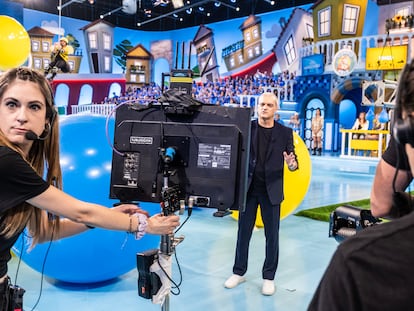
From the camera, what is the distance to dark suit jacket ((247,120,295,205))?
11.3 ft

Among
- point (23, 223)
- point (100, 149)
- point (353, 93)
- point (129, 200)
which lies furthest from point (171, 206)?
point (353, 93)

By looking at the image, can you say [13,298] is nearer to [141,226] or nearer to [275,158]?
[141,226]

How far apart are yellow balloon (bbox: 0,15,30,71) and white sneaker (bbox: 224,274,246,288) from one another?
355cm

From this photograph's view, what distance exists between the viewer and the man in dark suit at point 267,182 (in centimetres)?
345

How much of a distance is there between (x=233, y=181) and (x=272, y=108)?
6.08ft

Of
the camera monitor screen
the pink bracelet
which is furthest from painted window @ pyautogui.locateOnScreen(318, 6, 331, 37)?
the pink bracelet

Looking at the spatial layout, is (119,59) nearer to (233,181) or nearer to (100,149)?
(100,149)

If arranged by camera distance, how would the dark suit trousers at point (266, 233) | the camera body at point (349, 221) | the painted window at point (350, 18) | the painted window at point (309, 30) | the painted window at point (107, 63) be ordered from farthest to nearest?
Result: the painted window at point (107, 63), the painted window at point (309, 30), the painted window at point (350, 18), the dark suit trousers at point (266, 233), the camera body at point (349, 221)

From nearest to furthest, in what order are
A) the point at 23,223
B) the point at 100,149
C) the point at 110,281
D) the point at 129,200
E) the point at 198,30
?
1. the point at 23,223
2. the point at 129,200
3. the point at 100,149
4. the point at 110,281
5. the point at 198,30

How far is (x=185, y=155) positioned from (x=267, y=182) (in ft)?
5.84

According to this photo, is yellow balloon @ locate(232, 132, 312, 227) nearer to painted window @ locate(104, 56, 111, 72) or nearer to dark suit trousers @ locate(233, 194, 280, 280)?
dark suit trousers @ locate(233, 194, 280, 280)

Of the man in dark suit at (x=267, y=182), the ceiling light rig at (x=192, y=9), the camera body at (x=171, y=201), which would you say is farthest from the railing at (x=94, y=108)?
the camera body at (x=171, y=201)

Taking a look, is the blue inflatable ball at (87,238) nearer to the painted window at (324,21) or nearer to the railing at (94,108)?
the painted window at (324,21)

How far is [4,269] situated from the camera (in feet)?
5.21
